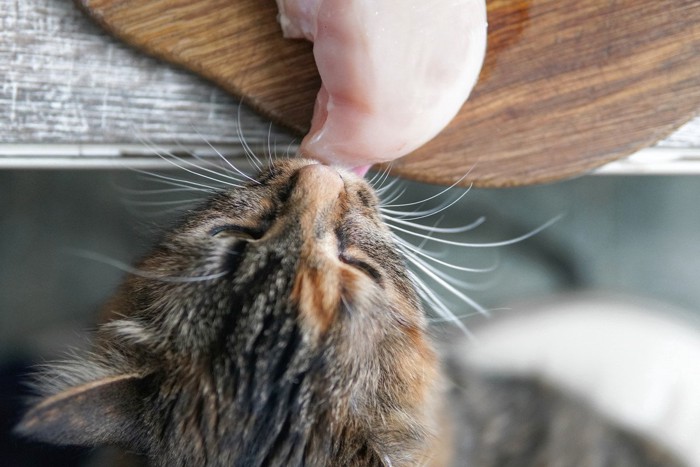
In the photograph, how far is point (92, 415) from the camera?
2.43ft

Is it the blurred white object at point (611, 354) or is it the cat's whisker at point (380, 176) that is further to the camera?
the blurred white object at point (611, 354)

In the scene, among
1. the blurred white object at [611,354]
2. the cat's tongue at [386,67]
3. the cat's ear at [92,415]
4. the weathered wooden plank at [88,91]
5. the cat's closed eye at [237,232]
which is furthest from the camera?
the blurred white object at [611,354]

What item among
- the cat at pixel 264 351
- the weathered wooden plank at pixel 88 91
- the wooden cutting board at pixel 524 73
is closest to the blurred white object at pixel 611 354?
the wooden cutting board at pixel 524 73

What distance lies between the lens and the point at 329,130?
1001 mm

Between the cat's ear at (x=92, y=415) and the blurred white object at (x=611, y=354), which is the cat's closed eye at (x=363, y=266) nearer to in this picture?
the cat's ear at (x=92, y=415)

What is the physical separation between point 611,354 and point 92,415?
149 centimetres

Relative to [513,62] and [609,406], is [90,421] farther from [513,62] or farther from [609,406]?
[609,406]

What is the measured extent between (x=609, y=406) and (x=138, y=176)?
146 centimetres

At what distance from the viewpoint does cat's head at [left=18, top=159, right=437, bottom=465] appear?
30.1 inches

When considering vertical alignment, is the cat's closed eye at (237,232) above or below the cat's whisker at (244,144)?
below

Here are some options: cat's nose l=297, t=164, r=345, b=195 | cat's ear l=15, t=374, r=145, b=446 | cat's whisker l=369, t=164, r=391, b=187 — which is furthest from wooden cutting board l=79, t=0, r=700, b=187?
cat's ear l=15, t=374, r=145, b=446

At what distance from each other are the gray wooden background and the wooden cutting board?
0.05 metres

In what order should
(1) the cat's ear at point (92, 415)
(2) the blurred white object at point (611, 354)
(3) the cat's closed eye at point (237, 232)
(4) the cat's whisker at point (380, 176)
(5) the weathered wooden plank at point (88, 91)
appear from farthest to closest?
(2) the blurred white object at point (611, 354) < (4) the cat's whisker at point (380, 176) < (5) the weathered wooden plank at point (88, 91) < (3) the cat's closed eye at point (237, 232) < (1) the cat's ear at point (92, 415)

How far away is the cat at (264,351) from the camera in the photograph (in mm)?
767
